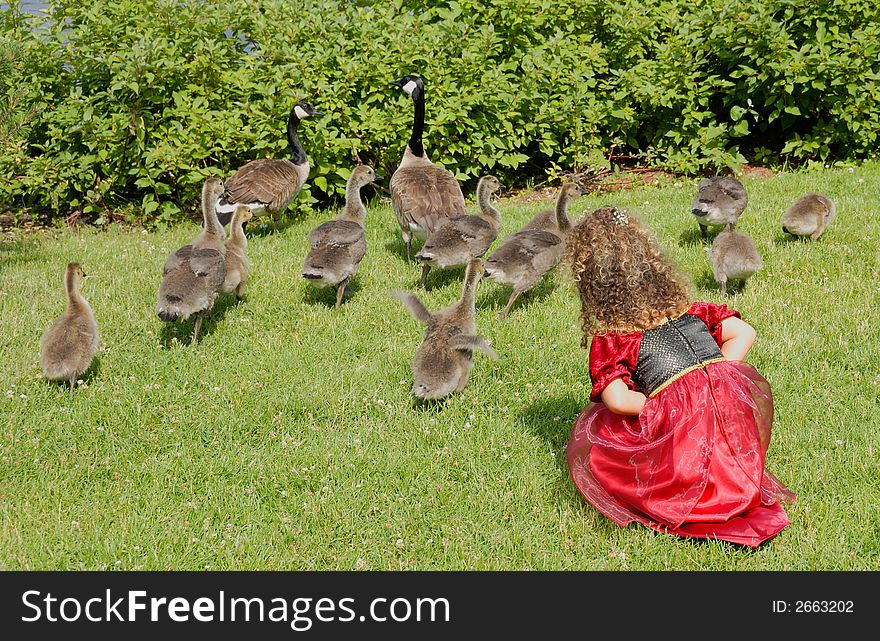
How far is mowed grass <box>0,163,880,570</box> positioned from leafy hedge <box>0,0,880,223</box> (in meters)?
3.14

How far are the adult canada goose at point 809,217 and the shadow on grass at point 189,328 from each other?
19.1ft

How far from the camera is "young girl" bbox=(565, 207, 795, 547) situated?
4793 mm

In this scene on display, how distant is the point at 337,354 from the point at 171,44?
6.69 meters

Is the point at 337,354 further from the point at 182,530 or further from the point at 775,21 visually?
the point at 775,21

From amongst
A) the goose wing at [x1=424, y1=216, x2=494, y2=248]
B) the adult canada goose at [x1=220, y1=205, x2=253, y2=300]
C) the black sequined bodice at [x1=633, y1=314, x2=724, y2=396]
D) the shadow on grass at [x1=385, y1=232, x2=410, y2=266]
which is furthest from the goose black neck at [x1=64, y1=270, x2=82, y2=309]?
the black sequined bodice at [x1=633, y1=314, x2=724, y2=396]

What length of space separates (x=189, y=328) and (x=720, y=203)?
217 inches

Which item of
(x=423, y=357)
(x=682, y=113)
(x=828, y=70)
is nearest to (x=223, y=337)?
(x=423, y=357)

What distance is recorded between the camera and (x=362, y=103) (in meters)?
12.3

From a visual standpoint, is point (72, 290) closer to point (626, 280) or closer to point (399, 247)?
point (399, 247)

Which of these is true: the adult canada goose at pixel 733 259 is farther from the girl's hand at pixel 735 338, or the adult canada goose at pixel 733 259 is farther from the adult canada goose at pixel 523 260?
the girl's hand at pixel 735 338

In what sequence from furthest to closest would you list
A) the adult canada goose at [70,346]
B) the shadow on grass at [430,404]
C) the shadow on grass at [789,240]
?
the shadow on grass at [789,240] → the adult canada goose at [70,346] → the shadow on grass at [430,404]

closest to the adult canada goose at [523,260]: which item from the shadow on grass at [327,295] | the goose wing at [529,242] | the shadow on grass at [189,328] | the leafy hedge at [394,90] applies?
the goose wing at [529,242]

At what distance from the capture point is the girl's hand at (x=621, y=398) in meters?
4.83

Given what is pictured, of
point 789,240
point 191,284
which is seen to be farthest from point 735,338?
point 789,240
